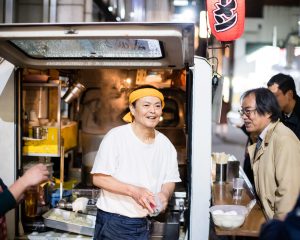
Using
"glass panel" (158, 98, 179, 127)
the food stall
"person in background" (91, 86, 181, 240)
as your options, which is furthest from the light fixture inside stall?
"person in background" (91, 86, 181, 240)

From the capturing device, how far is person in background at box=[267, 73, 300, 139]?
20.7 ft

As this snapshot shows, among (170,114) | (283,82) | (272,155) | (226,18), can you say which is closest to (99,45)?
(272,155)

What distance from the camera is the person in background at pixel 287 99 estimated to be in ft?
20.7

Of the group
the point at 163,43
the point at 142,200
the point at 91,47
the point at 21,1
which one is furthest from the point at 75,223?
the point at 21,1

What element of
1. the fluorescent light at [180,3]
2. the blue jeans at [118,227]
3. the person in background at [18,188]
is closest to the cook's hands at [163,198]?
the blue jeans at [118,227]

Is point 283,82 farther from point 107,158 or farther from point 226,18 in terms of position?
point 107,158

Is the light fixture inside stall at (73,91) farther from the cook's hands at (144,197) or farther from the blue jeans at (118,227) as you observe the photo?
the cook's hands at (144,197)

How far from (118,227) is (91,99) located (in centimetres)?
383

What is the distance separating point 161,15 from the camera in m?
12.3

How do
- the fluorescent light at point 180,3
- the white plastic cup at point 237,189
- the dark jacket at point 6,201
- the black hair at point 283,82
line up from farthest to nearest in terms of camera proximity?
the fluorescent light at point 180,3 → the black hair at point 283,82 → the white plastic cup at point 237,189 → the dark jacket at point 6,201

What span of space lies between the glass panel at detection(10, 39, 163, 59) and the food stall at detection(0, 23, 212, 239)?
0.04ft

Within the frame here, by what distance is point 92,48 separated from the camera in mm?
4445

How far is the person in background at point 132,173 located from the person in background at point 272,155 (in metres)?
1.04

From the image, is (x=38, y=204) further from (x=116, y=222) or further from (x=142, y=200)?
(x=142, y=200)
